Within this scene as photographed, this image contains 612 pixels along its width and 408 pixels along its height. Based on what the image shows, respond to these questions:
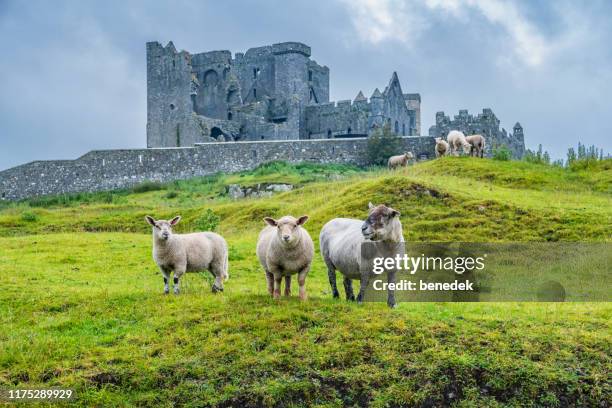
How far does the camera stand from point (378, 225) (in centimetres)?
1390

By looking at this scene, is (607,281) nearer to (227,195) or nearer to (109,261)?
(109,261)

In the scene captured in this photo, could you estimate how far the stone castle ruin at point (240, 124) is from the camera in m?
52.8

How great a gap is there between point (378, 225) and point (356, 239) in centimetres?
99

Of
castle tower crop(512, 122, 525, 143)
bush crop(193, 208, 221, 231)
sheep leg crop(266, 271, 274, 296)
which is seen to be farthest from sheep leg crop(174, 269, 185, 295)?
castle tower crop(512, 122, 525, 143)

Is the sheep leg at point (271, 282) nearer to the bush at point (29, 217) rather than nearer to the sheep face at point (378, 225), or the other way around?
the sheep face at point (378, 225)

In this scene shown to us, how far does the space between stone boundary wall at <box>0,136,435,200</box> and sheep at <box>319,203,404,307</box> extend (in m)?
36.7

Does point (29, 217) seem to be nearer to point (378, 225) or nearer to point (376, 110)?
point (378, 225)

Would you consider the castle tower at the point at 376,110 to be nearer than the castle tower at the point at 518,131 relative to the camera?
No

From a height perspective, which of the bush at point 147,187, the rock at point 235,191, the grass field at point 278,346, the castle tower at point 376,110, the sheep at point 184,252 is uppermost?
the castle tower at point 376,110

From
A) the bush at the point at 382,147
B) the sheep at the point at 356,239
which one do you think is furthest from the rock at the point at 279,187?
the sheep at the point at 356,239

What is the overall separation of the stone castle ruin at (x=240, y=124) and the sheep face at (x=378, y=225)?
127ft

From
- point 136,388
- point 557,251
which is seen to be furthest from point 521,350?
point 557,251

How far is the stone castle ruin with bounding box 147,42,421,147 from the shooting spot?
65938 mm

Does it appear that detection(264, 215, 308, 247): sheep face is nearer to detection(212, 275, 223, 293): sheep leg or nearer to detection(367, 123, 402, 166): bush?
detection(212, 275, 223, 293): sheep leg
